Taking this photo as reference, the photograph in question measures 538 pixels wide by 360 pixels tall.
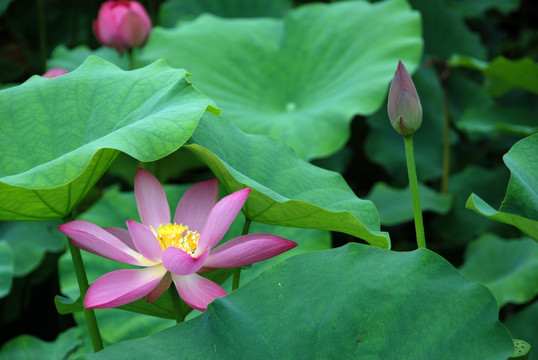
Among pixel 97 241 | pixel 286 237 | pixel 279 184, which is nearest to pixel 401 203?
pixel 286 237

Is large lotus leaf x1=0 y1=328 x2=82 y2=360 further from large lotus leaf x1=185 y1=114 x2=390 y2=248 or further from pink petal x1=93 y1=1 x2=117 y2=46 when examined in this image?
pink petal x1=93 y1=1 x2=117 y2=46

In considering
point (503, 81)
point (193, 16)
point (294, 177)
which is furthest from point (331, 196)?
point (193, 16)

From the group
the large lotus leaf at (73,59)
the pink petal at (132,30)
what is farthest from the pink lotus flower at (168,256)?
the large lotus leaf at (73,59)

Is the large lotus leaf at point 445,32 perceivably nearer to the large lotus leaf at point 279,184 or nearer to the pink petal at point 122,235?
the large lotus leaf at point 279,184

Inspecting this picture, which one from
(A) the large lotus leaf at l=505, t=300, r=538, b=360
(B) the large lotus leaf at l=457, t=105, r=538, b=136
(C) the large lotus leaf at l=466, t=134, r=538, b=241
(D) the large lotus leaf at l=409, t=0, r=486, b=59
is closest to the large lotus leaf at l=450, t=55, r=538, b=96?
(B) the large lotus leaf at l=457, t=105, r=538, b=136

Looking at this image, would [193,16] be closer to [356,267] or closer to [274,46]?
[274,46]

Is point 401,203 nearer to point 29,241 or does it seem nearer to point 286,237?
point 286,237
